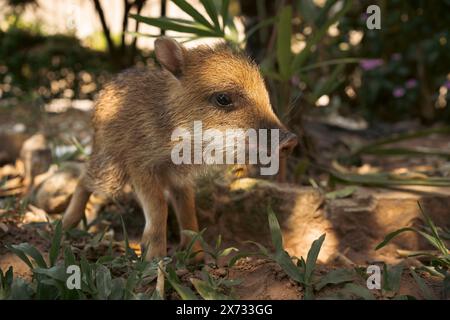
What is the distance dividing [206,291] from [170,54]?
3.71 feet

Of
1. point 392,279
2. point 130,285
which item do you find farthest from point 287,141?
point 130,285

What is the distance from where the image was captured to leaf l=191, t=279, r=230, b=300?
2035 mm

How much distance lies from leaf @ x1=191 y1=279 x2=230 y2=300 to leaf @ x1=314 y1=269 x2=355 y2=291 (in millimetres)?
371

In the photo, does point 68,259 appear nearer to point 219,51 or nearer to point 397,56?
point 219,51

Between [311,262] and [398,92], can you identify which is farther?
[398,92]

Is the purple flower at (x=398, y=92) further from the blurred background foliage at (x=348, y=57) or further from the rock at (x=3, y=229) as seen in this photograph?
the rock at (x=3, y=229)

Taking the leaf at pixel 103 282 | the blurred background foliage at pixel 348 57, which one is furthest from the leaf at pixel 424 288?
the blurred background foliage at pixel 348 57

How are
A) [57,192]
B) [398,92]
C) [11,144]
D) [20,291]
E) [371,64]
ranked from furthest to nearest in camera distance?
[398,92]
[371,64]
[11,144]
[57,192]
[20,291]

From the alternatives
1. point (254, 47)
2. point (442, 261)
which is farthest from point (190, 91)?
point (254, 47)

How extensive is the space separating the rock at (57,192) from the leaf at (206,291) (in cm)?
196

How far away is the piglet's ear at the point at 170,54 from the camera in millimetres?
2555

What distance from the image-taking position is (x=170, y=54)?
8.58 feet

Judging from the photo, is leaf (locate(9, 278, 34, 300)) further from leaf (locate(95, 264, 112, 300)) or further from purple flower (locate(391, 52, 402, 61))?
purple flower (locate(391, 52, 402, 61))
